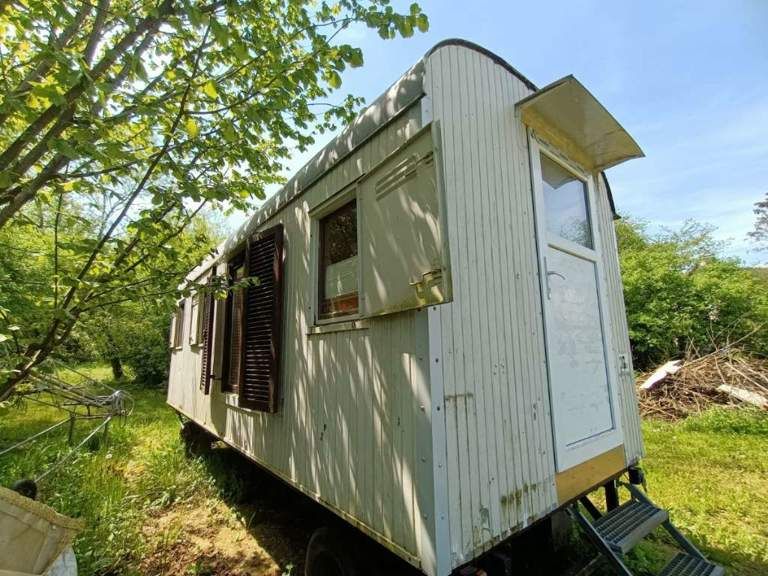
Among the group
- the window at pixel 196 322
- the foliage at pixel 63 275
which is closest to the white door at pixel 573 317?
the foliage at pixel 63 275

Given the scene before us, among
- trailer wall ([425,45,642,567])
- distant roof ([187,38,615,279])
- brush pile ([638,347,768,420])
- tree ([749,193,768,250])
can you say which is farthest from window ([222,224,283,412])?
tree ([749,193,768,250])

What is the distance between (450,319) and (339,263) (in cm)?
110

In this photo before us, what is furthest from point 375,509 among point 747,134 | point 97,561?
point 747,134

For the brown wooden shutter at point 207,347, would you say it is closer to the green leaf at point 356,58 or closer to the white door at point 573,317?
the green leaf at point 356,58

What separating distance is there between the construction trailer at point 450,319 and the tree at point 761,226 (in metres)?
21.3

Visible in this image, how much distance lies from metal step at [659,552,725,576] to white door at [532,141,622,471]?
721 mm

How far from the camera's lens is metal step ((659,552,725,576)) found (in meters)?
2.23

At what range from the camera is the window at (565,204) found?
283 cm

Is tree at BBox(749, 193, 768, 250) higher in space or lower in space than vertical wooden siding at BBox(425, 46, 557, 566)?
higher

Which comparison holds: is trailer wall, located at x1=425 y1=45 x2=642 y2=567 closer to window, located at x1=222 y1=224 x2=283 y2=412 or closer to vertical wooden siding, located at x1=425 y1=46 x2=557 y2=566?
vertical wooden siding, located at x1=425 y1=46 x2=557 y2=566

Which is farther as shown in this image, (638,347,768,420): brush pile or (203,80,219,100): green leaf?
(638,347,768,420): brush pile

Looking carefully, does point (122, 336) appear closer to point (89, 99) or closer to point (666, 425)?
point (89, 99)

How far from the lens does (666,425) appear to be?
21.6ft

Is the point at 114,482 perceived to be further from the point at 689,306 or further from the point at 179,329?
the point at 689,306
